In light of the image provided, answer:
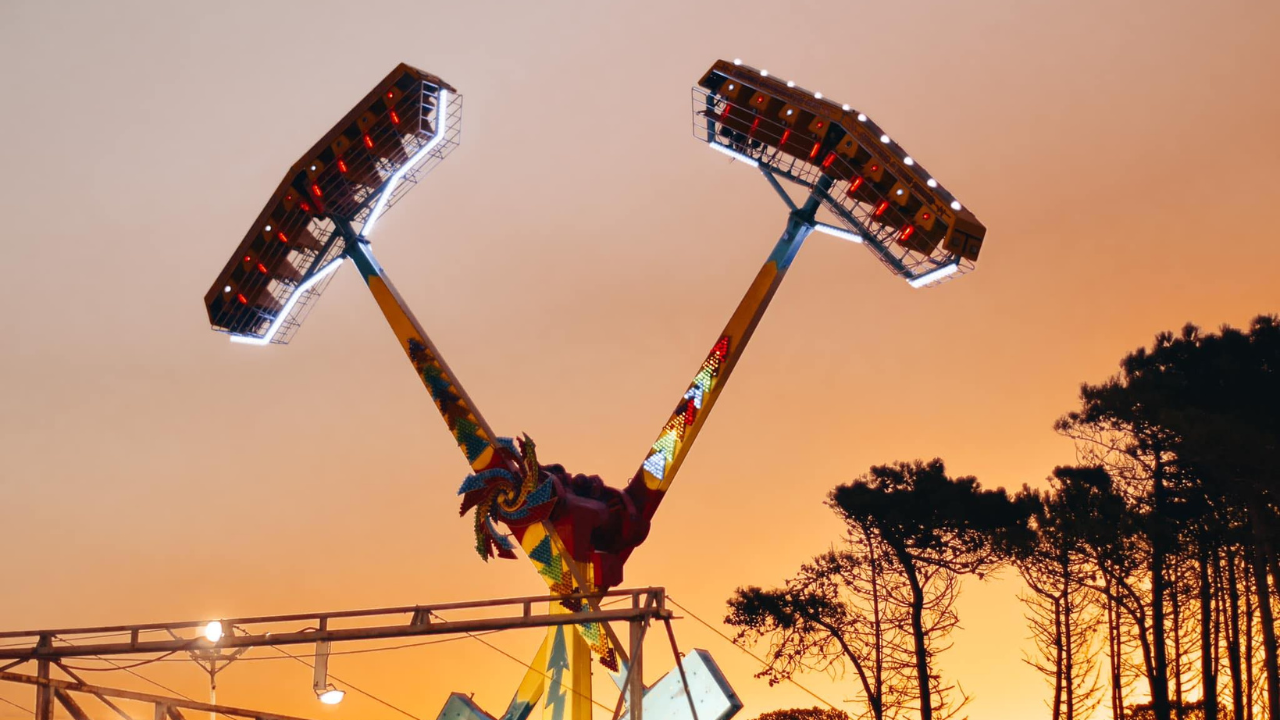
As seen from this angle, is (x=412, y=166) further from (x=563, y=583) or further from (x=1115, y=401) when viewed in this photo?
(x=1115, y=401)

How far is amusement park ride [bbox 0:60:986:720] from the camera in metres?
→ 22.6

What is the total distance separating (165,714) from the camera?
16.5 metres

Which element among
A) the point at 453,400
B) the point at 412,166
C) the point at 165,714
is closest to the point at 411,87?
the point at 412,166

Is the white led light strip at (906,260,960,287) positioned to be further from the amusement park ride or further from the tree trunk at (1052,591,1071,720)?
the tree trunk at (1052,591,1071,720)

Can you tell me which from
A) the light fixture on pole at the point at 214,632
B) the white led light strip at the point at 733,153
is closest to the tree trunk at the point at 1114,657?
the white led light strip at the point at 733,153

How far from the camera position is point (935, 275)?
23.0 m

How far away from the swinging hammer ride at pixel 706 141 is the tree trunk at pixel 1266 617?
854cm

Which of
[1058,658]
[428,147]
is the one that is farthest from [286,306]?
[1058,658]

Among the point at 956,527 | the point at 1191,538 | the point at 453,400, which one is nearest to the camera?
the point at 453,400

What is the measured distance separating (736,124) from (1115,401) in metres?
10.7

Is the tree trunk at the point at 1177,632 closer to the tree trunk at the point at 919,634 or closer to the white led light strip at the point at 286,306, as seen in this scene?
the tree trunk at the point at 919,634

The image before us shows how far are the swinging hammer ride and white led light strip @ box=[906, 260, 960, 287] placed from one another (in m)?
0.02

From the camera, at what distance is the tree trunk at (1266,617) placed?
25797 mm

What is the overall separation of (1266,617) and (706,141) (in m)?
13.1
